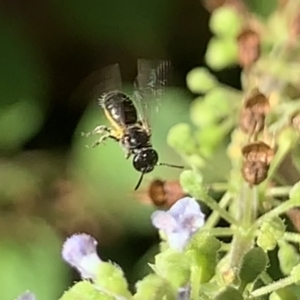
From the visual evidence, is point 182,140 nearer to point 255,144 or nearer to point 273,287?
point 255,144

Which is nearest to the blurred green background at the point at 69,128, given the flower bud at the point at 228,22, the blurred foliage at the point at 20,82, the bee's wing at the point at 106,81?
the blurred foliage at the point at 20,82

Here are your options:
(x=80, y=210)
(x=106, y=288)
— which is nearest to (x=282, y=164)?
(x=106, y=288)

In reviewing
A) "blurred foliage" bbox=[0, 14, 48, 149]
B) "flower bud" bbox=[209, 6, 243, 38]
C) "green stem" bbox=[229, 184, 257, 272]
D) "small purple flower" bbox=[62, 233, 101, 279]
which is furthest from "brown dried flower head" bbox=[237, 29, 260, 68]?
"blurred foliage" bbox=[0, 14, 48, 149]

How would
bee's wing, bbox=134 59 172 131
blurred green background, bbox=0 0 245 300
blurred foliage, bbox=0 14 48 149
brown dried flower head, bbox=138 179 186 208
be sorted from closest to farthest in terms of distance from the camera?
brown dried flower head, bbox=138 179 186 208, bee's wing, bbox=134 59 172 131, blurred green background, bbox=0 0 245 300, blurred foliage, bbox=0 14 48 149

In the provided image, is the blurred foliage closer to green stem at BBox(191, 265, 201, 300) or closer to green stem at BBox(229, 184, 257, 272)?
green stem at BBox(229, 184, 257, 272)

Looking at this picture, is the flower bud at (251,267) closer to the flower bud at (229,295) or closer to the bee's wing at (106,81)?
the flower bud at (229,295)

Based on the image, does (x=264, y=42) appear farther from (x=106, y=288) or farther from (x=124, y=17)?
(x=124, y=17)

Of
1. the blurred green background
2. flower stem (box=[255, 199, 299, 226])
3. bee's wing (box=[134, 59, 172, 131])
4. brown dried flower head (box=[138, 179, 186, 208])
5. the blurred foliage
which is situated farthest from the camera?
the blurred foliage
